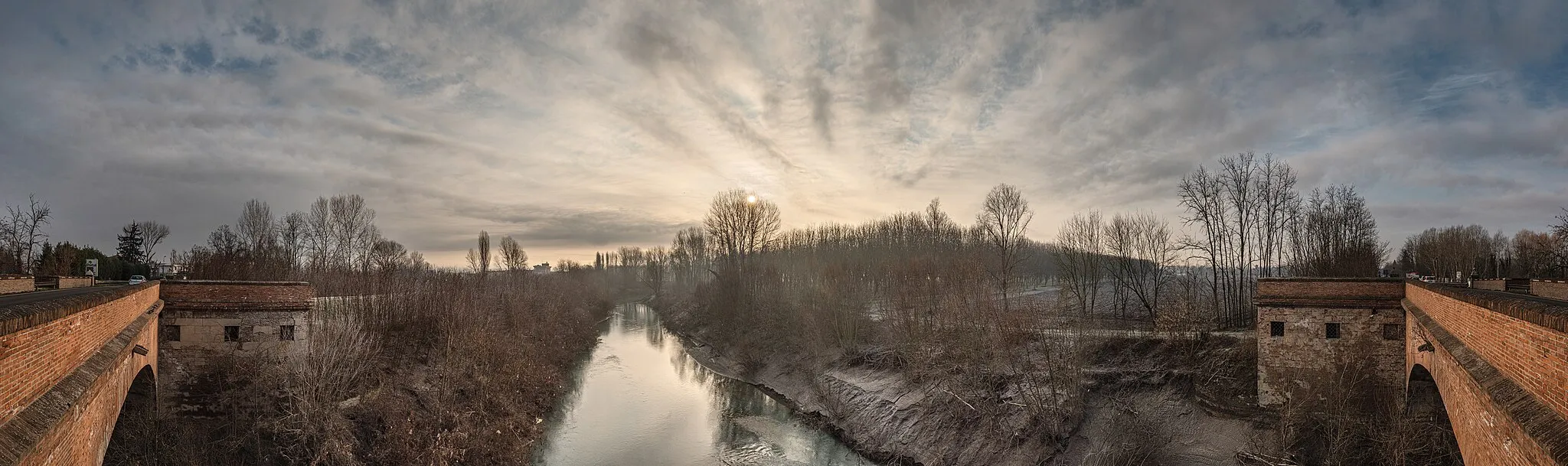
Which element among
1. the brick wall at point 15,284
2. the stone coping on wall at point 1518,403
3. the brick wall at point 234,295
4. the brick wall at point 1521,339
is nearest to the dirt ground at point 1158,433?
the brick wall at point 1521,339

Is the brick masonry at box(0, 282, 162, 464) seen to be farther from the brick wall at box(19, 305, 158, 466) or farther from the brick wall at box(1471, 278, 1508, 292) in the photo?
the brick wall at box(1471, 278, 1508, 292)

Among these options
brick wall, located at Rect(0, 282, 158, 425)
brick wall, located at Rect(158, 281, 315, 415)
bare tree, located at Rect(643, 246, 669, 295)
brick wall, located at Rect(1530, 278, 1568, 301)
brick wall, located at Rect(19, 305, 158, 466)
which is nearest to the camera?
brick wall, located at Rect(0, 282, 158, 425)

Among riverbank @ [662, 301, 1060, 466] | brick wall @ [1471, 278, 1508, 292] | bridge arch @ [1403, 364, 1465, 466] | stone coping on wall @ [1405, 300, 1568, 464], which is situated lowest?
riverbank @ [662, 301, 1060, 466]

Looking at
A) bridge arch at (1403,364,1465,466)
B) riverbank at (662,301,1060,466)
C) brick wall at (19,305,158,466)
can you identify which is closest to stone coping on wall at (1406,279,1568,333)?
bridge arch at (1403,364,1465,466)

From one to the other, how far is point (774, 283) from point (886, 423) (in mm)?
22611

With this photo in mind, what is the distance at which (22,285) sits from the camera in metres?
16.7

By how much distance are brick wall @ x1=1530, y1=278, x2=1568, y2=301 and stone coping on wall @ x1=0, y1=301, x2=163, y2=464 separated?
84.3 ft

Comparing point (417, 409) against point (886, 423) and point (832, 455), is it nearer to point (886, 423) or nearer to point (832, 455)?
point (832, 455)

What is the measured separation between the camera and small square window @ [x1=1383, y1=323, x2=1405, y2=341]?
15.6 metres

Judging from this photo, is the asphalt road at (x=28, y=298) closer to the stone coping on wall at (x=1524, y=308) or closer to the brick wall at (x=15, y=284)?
the brick wall at (x=15, y=284)

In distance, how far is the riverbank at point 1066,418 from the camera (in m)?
16.2

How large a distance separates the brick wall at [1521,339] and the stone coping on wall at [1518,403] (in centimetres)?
5

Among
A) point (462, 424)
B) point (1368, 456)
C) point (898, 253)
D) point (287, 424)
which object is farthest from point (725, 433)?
point (898, 253)

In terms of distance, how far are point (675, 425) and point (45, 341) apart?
17333mm
